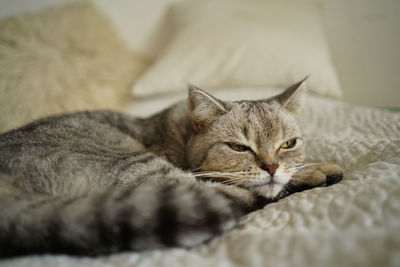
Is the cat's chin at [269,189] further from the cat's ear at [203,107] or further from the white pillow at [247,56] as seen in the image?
the white pillow at [247,56]

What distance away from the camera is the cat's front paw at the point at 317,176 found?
2.64 ft

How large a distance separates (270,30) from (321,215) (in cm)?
164

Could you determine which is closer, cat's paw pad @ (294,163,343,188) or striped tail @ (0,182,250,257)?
striped tail @ (0,182,250,257)

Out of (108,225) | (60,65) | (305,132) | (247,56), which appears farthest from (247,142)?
(60,65)

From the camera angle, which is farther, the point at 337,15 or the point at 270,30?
the point at 337,15

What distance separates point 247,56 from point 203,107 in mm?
941

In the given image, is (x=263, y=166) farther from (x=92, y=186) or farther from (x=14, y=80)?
(x=14, y=80)

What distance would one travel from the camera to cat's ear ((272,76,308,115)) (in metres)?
1.07

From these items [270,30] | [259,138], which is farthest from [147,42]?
[259,138]

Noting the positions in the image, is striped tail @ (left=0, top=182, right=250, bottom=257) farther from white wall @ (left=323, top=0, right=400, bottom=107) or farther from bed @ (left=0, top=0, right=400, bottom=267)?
white wall @ (left=323, top=0, right=400, bottom=107)

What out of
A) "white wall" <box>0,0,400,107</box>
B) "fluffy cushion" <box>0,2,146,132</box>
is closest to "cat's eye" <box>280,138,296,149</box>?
"fluffy cushion" <box>0,2,146,132</box>

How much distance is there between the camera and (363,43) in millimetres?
2146

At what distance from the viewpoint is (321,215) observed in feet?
1.76

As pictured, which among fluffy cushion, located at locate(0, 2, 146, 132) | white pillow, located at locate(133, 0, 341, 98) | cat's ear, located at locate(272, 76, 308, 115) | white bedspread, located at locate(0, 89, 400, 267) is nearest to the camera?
white bedspread, located at locate(0, 89, 400, 267)
